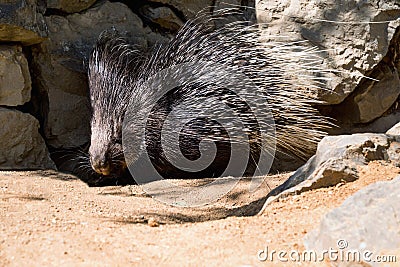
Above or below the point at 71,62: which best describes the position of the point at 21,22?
above

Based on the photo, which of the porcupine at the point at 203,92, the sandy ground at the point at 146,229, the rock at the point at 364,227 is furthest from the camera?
the porcupine at the point at 203,92

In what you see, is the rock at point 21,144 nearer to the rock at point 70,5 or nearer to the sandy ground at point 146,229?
the sandy ground at point 146,229

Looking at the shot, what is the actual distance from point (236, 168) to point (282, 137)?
0.49 metres

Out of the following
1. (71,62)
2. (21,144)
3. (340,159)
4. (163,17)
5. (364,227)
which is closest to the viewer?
(364,227)

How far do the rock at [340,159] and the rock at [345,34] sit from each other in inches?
62.1

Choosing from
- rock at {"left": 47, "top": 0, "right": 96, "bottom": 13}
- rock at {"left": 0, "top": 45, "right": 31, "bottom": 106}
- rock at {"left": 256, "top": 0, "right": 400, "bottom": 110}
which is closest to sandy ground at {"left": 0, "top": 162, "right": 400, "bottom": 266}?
rock at {"left": 0, "top": 45, "right": 31, "bottom": 106}

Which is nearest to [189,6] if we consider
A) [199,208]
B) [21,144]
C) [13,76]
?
[13,76]

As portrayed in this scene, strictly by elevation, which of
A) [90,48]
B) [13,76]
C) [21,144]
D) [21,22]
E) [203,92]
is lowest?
[21,144]

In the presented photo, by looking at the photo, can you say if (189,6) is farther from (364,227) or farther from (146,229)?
(364,227)

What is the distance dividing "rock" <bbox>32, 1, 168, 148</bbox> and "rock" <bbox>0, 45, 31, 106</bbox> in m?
0.21

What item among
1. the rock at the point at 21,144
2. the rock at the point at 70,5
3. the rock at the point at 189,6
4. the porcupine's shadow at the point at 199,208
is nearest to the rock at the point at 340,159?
the porcupine's shadow at the point at 199,208

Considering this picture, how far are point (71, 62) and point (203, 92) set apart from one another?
→ 113cm

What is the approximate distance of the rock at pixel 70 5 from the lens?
4453mm

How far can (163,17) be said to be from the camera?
4.77 meters
